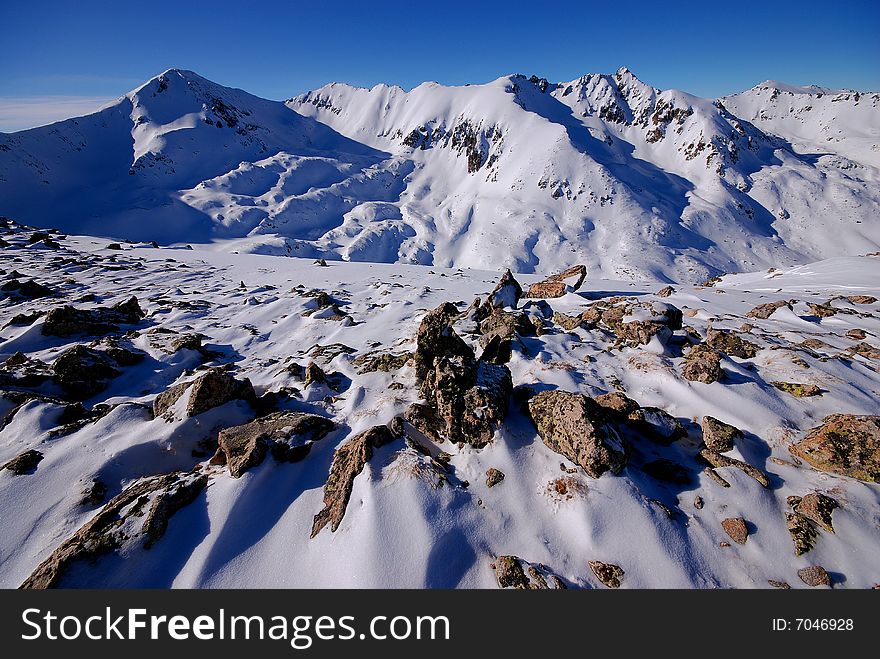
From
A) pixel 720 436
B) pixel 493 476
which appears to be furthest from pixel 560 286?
pixel 493 476

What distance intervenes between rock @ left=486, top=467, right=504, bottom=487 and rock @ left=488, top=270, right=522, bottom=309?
6.83m

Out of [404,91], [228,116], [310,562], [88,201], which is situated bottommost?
[310,562]

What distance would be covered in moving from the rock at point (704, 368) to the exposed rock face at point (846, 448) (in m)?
1.53

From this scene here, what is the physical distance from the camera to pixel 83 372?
25.7 feet

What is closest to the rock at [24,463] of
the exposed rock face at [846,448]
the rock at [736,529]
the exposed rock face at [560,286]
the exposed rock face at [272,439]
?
the exposed rock face at [272,439]

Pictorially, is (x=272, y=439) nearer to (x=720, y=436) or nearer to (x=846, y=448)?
(x=720, y=436)

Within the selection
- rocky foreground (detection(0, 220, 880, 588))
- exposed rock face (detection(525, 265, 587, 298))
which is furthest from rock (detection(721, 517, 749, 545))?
exposed rock face (detection(525, 265, 587, 298))

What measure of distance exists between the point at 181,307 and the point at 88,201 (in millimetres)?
89793

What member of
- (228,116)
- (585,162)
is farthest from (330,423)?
(228,116)

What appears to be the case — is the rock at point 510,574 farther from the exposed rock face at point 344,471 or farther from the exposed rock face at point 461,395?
the exposed rock face at point 344,471

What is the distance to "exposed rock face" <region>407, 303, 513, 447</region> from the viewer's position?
5250mm

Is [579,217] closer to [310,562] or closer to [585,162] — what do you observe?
[585,162]

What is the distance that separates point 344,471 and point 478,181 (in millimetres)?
93825
